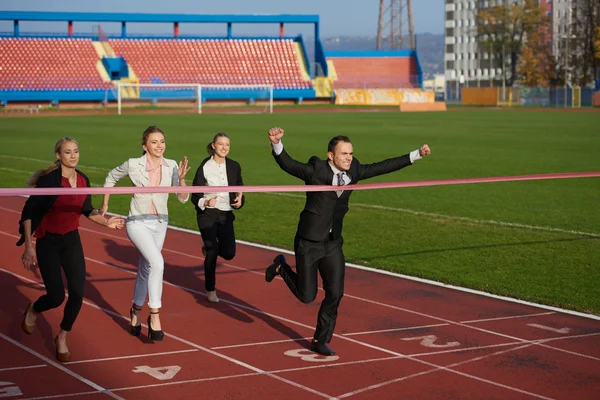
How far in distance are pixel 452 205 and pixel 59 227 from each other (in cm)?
1201

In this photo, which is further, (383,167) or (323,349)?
(383,167)

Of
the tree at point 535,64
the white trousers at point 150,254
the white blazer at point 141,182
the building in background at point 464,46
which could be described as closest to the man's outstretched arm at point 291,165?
the white blazer at point 141,182

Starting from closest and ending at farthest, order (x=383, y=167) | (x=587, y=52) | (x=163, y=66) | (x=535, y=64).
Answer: (x=383, y=167), (x=163, y=66), (x=587, y=52), (x=535, y=64)

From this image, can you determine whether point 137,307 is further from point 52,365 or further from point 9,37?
point 9,37

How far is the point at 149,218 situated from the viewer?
8.92 meters

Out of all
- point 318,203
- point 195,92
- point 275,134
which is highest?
point 195,92

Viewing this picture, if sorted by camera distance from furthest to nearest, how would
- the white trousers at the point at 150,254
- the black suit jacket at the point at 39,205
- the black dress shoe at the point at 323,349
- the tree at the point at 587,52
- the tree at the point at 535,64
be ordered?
the tree at the point at 535,64, the tree at the point at 587,52, the white trousers at the point at 150,254, the black dress shoe at the point at 323,349, the black suit jacket at the point at 39,205

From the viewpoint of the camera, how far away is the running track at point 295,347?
751 cm

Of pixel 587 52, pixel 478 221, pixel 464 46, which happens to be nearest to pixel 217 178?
pixel 478 221

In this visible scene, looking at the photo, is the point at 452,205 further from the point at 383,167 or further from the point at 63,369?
the point at 63,369

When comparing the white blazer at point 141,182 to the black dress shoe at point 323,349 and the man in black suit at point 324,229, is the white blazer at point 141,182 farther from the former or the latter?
the black dress shoe at point 323,349

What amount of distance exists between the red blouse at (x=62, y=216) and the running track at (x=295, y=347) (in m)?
1.16

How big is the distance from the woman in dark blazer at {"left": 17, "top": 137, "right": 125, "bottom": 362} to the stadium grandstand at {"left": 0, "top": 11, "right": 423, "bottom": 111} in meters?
69.0

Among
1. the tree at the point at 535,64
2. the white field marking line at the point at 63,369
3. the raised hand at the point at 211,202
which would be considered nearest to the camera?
the white field marking line at the point at 63,369
